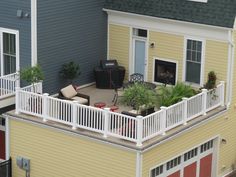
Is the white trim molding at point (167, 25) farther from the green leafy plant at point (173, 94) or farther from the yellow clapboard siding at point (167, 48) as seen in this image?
the green leafy plant at point (173, 94)

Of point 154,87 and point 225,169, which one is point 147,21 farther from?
point 225,169

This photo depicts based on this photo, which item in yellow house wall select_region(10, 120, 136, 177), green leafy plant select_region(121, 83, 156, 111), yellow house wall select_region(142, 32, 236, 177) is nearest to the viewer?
yellow house wall select_region(10, 120, 136, 177)

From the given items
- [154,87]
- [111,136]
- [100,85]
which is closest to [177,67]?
[154,87]

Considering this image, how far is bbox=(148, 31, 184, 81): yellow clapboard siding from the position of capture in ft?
89.5

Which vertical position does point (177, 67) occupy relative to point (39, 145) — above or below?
above

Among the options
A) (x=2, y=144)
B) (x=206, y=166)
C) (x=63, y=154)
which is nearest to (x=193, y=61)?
(x=206, y=166)

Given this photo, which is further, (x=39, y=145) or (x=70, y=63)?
(x=70, y=63)

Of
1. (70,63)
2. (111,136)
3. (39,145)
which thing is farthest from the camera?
(70,63)

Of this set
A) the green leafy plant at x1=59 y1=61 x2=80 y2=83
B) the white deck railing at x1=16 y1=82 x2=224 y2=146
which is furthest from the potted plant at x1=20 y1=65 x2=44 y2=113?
the green leafy plant at x1=59 y1=61 x2=80 y2=83

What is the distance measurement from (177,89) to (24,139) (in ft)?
17.5

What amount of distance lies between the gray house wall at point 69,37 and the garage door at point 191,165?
5132 mm

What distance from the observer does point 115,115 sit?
75.4 feet

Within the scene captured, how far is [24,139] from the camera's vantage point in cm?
2525

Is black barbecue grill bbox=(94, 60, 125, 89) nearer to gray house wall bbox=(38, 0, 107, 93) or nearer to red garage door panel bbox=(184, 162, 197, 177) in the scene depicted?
gray house wall bbox=(38, 0, 107, 93)
